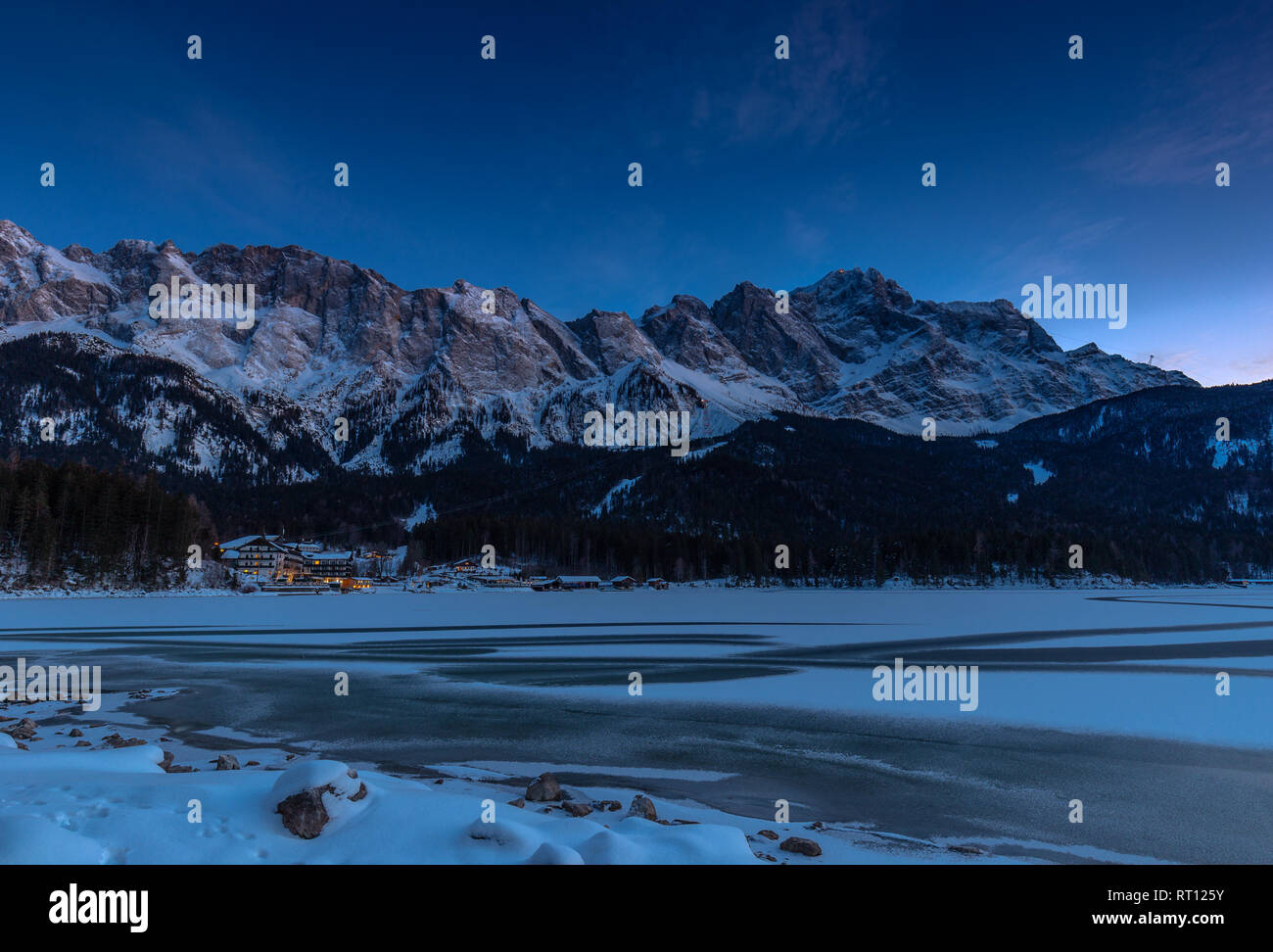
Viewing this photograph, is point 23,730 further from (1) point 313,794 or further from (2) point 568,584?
(2) point 568,584

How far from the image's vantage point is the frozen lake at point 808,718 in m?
11.9

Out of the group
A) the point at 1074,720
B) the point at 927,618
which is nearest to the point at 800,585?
the point at 927,618

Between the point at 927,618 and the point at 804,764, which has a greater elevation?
the point at 804,764

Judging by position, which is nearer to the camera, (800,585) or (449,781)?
(449,781)

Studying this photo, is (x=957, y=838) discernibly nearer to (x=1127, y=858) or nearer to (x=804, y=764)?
(x=1127, y=858)

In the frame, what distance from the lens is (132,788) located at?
32.4 ft

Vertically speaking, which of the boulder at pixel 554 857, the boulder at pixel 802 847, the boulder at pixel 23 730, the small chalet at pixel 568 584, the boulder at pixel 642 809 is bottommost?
the small chalet at pixel 568 584

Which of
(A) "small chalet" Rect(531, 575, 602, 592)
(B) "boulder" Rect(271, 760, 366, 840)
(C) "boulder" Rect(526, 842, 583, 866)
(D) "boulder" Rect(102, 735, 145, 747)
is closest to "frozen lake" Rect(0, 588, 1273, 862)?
(D) "boulder" Rect(102, 735, 145, 747)

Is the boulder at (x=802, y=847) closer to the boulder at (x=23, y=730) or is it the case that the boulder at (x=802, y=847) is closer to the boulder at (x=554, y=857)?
the boulder at (x=554, y=857)

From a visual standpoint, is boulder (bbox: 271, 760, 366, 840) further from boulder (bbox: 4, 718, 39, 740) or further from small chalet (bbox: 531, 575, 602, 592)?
small chalet (bbox: 531, 575, 602, 592)

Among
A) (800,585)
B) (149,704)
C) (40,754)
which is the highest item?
(40,754)

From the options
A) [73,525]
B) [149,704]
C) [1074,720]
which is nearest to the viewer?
[1074,720]

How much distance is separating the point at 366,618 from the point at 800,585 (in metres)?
118

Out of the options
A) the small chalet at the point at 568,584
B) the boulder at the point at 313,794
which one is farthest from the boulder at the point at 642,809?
the small chalet at the point at 568,584
